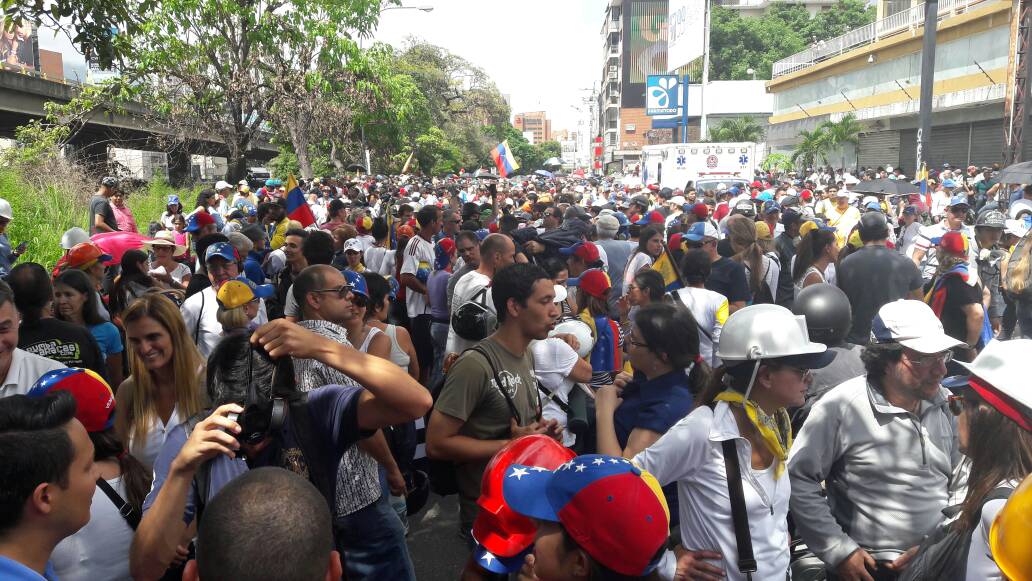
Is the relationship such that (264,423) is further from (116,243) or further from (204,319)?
(116,243)

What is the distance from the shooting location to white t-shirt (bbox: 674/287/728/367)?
580cm

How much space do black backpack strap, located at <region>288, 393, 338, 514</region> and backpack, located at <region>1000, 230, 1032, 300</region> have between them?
20.5ft

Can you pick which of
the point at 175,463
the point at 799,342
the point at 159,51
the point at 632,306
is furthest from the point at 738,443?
the point at 159,51

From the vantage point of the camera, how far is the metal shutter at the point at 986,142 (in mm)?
32250

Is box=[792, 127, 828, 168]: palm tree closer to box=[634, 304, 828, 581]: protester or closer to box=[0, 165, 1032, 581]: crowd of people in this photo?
box=[0, 165, 1032, 581]: crowd of people

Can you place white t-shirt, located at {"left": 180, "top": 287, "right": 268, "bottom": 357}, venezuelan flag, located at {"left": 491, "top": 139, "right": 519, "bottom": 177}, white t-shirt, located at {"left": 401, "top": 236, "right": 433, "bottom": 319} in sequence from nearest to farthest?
white t-shirt, located at {"left": 180, "top": 287, "right": 268, "bottom": 357}, white t-shirt, located at {"left": 401, "top": 236, "right": 433, "bottom": 319}, venezuelan flag, located at {"left": 491, "top": 139, "right": 519, "bottom": 177}

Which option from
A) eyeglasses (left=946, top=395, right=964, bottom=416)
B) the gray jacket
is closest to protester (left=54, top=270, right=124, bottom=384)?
the gray jacket

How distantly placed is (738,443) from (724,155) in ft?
86.8

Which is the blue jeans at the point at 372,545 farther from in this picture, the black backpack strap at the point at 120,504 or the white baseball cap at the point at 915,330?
the white baseball cap at the point at 915,330

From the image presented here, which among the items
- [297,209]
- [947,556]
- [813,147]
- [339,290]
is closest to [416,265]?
[297,209]

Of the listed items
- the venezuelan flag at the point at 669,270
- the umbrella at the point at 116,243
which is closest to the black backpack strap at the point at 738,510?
the venezuelan flag at the point at 669,270

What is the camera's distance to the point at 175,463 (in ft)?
7.29

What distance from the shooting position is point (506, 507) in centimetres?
246

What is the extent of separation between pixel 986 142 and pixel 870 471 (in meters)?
35.6
